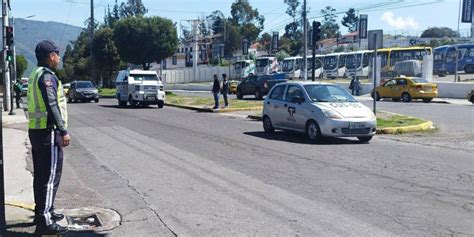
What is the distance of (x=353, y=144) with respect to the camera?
14.1 metres

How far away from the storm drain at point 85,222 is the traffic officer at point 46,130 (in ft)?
1.77

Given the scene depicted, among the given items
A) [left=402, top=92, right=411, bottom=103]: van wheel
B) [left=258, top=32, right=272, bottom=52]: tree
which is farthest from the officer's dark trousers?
[left=258, top=32, right=272, bottom=52]: tree

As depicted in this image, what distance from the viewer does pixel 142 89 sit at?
3145 centimetres

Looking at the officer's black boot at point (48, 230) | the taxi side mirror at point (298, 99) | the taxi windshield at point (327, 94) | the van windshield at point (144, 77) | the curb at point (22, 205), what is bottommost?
the curb at point (22, 205)

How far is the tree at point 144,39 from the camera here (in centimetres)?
5391

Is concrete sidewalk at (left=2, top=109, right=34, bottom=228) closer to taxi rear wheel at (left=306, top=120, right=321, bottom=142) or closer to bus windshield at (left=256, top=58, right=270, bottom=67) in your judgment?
taxi rear wheel at (left=306, top=120, right=321, bottom=142)

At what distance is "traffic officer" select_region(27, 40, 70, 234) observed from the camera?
19.1 ft

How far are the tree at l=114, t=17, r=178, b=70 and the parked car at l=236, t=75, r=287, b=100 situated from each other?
17.6 metres

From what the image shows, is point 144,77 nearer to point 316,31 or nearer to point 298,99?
point 316,31

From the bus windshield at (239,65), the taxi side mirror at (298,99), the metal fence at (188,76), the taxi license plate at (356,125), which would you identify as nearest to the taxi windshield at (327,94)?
the taxi side mirror at (298,99)

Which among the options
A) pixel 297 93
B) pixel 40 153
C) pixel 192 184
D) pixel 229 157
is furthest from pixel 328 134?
pixel 40 153

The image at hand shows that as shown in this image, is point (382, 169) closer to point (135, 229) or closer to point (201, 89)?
point (135, 229)

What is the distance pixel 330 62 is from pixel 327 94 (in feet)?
166

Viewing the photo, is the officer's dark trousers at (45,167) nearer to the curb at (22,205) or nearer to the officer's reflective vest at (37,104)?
the officer's reflective vest at (37,104)
